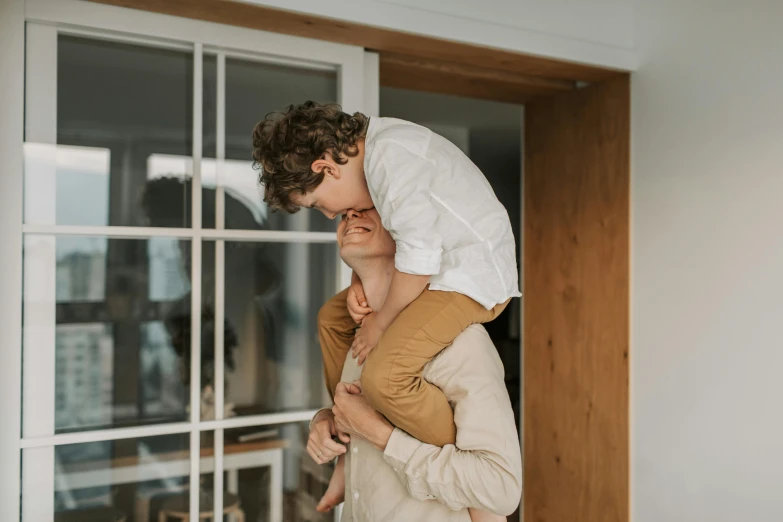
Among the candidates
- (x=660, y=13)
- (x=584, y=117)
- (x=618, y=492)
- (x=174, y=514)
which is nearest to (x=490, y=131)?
(x=584, y=117)

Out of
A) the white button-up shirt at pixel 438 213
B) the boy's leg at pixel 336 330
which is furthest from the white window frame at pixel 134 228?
the white button-up shirt at pixel 438 213

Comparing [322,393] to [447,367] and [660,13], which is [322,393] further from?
[660,13]

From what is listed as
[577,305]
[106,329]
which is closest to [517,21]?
[577,305]

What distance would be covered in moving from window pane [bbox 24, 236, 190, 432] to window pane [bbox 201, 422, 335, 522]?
0.19 metres

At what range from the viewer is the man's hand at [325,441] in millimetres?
→ 1345

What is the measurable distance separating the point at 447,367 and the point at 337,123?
1.59 ft

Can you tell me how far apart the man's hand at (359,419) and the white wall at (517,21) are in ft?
3.60

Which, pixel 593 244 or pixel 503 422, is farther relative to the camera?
pixel 593 244

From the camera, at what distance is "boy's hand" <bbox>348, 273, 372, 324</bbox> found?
1334 millimetres

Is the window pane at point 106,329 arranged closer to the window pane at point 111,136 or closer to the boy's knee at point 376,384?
the window pane at point 111,136

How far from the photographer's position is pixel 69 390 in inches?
68.9

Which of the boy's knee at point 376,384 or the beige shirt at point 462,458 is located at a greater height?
the boy's knee at point 376,384

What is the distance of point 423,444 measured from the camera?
3.91ft

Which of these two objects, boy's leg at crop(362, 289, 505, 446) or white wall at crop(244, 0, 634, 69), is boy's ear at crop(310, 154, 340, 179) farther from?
white wall at crop(244, 0, 634, 69)
